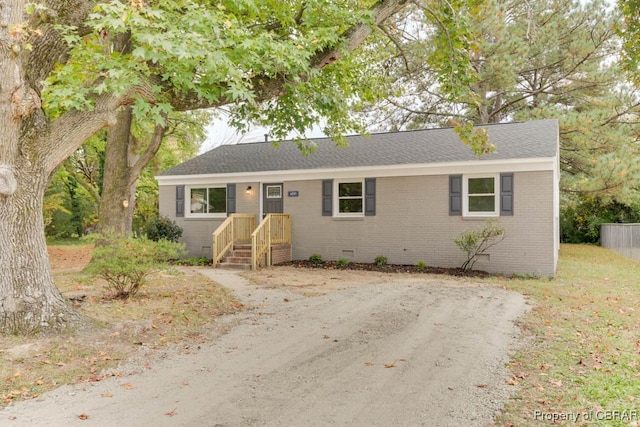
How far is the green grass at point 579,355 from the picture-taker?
400 cm

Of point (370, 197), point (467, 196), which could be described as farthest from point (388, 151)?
point (467, 196)

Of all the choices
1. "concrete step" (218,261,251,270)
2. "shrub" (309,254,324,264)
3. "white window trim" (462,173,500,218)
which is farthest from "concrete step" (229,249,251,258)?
"white window trim" (462,173,500,218)

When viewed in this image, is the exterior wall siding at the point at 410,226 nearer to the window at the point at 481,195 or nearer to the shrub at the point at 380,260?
the shrub at the point at 380,260

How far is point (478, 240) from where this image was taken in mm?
12578

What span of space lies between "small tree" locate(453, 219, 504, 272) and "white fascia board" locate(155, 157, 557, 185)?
156 centimetres

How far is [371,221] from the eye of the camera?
568 inches

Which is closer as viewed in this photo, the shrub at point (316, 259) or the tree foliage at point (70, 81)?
the tree foliage at point (70, 81)

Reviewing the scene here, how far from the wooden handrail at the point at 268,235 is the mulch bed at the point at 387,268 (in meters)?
0.81

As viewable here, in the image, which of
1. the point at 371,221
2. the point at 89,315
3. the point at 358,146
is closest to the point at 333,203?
the point at 371,221

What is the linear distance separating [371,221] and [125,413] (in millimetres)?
11069

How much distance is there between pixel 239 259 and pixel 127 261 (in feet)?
21.6

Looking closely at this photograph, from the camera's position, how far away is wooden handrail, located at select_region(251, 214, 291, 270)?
13.8 meters

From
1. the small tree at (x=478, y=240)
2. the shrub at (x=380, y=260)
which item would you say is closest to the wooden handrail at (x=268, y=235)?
the shrub at (x=380, y=260)

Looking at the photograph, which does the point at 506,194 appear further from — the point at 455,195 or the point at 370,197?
the point at 370,197
